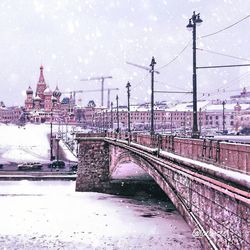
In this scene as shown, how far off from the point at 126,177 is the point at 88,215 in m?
13.9

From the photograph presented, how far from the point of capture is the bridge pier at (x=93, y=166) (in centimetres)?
4794

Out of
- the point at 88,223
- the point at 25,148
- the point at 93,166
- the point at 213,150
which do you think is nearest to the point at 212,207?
the point at 213,150

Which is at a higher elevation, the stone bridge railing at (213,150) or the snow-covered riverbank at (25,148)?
the stone bridge railing at (213,150)

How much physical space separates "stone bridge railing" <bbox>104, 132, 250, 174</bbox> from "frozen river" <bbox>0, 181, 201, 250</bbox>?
8.80 meters

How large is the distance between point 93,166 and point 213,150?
1412 inches

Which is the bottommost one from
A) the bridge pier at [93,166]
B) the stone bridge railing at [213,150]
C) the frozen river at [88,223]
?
the frozen river at [88,223]

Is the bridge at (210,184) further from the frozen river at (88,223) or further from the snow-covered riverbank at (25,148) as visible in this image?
the snow-covered riverbank at (25,148)

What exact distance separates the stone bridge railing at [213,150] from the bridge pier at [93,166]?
27603 millimetres

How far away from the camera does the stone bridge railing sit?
432 inches

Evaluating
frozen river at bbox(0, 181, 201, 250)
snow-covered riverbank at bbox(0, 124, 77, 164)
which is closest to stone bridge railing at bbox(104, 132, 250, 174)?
frozen river at bbox(0, 181, 201, 250)

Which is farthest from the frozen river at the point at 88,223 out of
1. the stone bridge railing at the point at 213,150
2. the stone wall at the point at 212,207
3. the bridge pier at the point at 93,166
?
the stone bridge railing at the point at 213,150

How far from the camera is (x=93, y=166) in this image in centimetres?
4844

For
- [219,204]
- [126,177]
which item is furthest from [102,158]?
[219,204]

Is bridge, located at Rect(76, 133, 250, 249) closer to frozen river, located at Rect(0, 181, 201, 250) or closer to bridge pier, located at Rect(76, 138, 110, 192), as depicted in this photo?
frozen river, located at Rect(0, 181, 201, 250)
